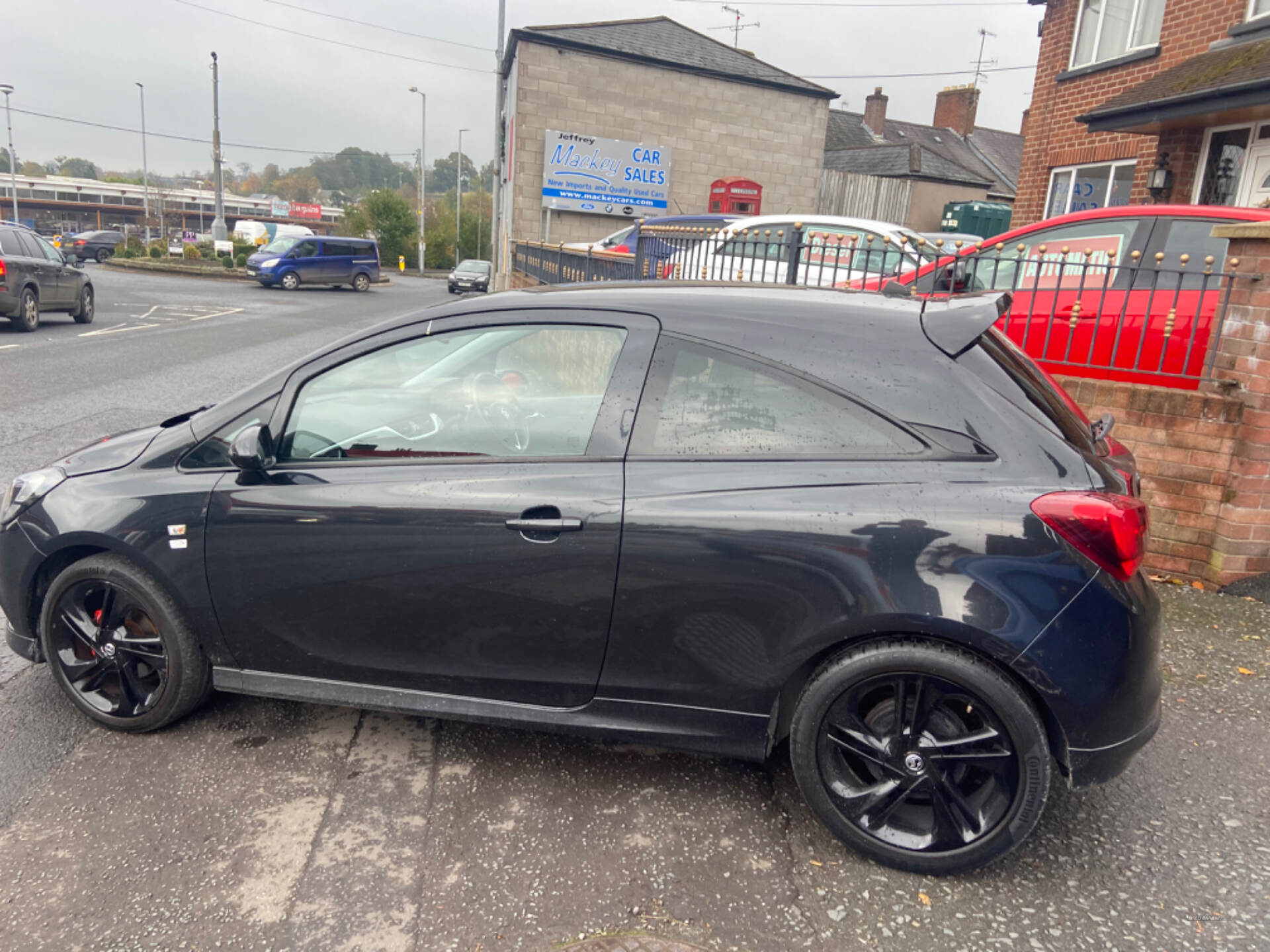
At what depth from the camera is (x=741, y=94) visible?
2727 centimetres

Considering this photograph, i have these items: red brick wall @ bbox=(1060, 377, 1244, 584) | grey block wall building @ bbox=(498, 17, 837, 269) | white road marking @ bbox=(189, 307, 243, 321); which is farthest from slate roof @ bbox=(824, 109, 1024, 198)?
red brick wall @ bbox=(1060, 377, 1244, 584)

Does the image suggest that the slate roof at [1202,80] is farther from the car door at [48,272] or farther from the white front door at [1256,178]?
the car door at [48,272]

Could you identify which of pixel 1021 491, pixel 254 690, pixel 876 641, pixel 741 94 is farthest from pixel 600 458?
pixel 741 94

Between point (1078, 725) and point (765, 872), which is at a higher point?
point (1078, 725)

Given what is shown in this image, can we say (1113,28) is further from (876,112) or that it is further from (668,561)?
(876,112)

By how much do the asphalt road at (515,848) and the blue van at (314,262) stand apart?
30.2 meters

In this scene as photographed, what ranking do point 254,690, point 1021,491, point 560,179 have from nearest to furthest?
1. point 1021,491
2. point 254,690
3. point 560,179

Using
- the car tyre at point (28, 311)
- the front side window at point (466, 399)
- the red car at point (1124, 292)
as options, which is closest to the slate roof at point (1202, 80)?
the red car at point (1124, 292)

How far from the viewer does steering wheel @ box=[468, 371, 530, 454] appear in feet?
9.06

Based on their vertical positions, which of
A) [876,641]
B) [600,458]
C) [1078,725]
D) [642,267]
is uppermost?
[642,267]

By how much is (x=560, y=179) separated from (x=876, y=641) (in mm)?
24156

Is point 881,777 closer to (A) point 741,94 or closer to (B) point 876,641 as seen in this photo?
(B) point 876,641

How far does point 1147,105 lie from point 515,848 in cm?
1099

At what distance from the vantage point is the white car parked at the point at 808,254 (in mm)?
6656
